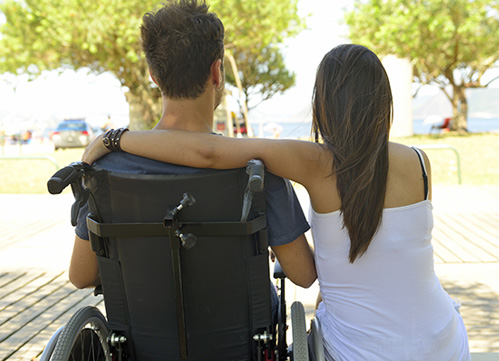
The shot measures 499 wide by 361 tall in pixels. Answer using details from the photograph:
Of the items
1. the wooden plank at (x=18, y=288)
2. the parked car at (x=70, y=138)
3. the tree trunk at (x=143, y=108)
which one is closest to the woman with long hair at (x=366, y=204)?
the wooden plank at (x=18, y=288)

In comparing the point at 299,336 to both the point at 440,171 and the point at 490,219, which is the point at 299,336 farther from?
the point at 440,171

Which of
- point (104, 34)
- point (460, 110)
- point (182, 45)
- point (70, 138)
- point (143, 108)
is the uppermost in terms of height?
point (104, 34)

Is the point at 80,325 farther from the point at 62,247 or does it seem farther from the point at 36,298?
the point at 62,247

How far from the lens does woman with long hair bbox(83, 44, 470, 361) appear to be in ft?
5.74

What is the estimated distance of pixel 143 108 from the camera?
78.8 feet

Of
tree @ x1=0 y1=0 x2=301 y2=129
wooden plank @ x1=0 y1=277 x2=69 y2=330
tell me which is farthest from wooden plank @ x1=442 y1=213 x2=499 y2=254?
tree @ x1=0 y1=0 x2=301 y2=129

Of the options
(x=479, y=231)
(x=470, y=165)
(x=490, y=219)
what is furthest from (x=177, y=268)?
(x=470, y=165)

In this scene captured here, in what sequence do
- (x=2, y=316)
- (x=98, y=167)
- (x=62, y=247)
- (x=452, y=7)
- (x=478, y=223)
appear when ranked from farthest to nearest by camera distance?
(x=452, y=7)
(x=478, y=223)
(x=62, y=247)
(x=2, y=316)
(x=98, y=167)

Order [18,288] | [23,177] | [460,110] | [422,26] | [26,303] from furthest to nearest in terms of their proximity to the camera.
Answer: [460,110], [422,26], [23,177], [18,288], [26,303]

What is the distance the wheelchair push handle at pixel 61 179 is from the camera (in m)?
1.48

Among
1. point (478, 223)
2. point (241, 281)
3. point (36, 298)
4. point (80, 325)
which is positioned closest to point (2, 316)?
point (36, 298)

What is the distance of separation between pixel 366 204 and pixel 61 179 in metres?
0.90

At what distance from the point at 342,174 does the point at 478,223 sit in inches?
216

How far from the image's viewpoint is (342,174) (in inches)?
69.3
